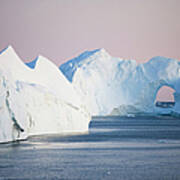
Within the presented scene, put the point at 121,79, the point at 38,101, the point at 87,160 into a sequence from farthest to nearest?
the point at 121,79
the point at 38,101
the point at 87,160

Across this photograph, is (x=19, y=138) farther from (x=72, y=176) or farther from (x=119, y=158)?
(x=72, y=176)

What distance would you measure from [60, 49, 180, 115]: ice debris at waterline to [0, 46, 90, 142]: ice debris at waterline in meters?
32.1

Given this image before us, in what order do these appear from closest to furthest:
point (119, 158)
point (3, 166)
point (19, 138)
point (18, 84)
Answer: point (3, 166), point (119, 158), point (19, 138), point (18, 84)

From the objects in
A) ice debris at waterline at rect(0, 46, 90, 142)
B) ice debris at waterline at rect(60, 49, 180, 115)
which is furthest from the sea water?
ice debris at waterline at rect(60, 49, 180, 115)

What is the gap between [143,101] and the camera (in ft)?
232

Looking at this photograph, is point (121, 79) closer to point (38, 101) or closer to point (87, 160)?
point (38, 101)

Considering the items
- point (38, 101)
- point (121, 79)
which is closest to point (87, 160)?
point (38, 101)

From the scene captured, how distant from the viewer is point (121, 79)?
232ft

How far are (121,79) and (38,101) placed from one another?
40.5 metres

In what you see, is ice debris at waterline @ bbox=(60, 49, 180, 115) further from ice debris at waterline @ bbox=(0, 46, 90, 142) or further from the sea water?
the sea water

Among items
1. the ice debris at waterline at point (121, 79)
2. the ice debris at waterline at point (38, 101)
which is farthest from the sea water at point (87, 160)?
the ice debris at waterline at point (121, 79)

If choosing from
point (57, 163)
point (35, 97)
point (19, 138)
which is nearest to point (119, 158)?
point (57, 163)

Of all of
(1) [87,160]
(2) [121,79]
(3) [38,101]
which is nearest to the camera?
(1) [87,160]

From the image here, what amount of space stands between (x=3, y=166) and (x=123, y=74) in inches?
2107
